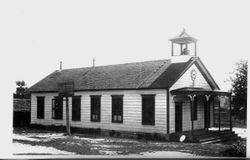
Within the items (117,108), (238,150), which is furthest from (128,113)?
(238,150)

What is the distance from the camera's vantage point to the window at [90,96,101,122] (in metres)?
24.2

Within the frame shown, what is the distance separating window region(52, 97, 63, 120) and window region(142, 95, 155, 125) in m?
6.95

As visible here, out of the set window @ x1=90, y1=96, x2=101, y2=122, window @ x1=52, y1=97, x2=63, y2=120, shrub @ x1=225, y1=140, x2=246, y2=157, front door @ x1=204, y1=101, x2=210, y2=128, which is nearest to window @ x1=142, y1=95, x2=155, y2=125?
window @ x1=90, y1=96, x2=101, y2=122

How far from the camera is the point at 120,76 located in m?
24.6

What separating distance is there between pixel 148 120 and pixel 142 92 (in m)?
1.74

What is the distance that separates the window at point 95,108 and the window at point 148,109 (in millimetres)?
3656

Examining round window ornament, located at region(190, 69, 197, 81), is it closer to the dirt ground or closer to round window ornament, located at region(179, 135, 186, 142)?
round window ornament, located at region(179, 135, 186, 142)

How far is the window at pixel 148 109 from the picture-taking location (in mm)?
21495

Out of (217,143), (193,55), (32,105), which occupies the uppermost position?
(193,55)

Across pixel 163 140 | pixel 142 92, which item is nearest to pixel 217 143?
pixel 163 140

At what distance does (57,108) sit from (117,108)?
208 inches

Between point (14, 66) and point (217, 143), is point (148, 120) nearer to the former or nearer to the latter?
point (217, 143)

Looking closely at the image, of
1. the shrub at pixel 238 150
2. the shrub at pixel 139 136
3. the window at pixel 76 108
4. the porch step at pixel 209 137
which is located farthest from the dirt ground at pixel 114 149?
the window at pixel 76 108

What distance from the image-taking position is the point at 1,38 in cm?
1388
